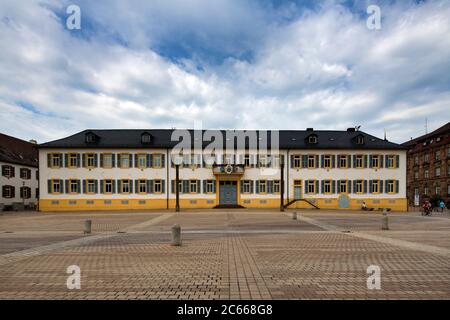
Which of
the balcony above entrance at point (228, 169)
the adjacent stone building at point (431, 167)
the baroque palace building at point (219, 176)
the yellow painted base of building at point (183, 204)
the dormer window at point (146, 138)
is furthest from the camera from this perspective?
the adjacent stone building at point (431, 167)

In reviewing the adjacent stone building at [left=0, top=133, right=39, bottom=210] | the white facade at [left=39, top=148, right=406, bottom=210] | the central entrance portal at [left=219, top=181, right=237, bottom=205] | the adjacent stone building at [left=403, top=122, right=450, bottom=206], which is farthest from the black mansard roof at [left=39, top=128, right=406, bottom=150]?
the adjacent stone building at [left=403, top=122, right=450, bottom=206]

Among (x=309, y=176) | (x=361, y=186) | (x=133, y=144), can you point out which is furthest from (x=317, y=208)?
(x=133, y=144)

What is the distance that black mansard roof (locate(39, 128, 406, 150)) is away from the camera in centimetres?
3172

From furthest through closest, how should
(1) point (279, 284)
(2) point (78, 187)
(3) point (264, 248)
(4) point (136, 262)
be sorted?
(2) point (78, 187)
(3) point (264, 248)
(4) point (136, 262)
(1) point (279, 284)

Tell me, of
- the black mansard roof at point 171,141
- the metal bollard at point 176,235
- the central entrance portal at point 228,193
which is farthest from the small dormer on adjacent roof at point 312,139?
the metal bollard at point 176,235

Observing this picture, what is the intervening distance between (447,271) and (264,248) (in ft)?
16.4

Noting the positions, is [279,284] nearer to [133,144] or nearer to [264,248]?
[264,248]

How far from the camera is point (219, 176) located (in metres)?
31.4

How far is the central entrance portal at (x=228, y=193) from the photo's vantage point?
3164 cm

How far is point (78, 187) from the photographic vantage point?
3075 centimetres

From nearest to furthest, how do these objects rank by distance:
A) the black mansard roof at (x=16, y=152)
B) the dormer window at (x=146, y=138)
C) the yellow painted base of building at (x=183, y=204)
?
the yellow painted base of building at (x=183, y=204), the dormer window at (x=146, y=138), the black mansard roof at (x=16, y=152)

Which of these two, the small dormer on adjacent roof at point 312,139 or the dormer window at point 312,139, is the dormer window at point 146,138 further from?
the dormer window at point 312,139

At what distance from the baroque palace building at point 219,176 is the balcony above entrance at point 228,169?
12cm

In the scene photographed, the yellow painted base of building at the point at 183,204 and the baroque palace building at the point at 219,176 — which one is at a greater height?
the baroque palace building at the point at 219,176
